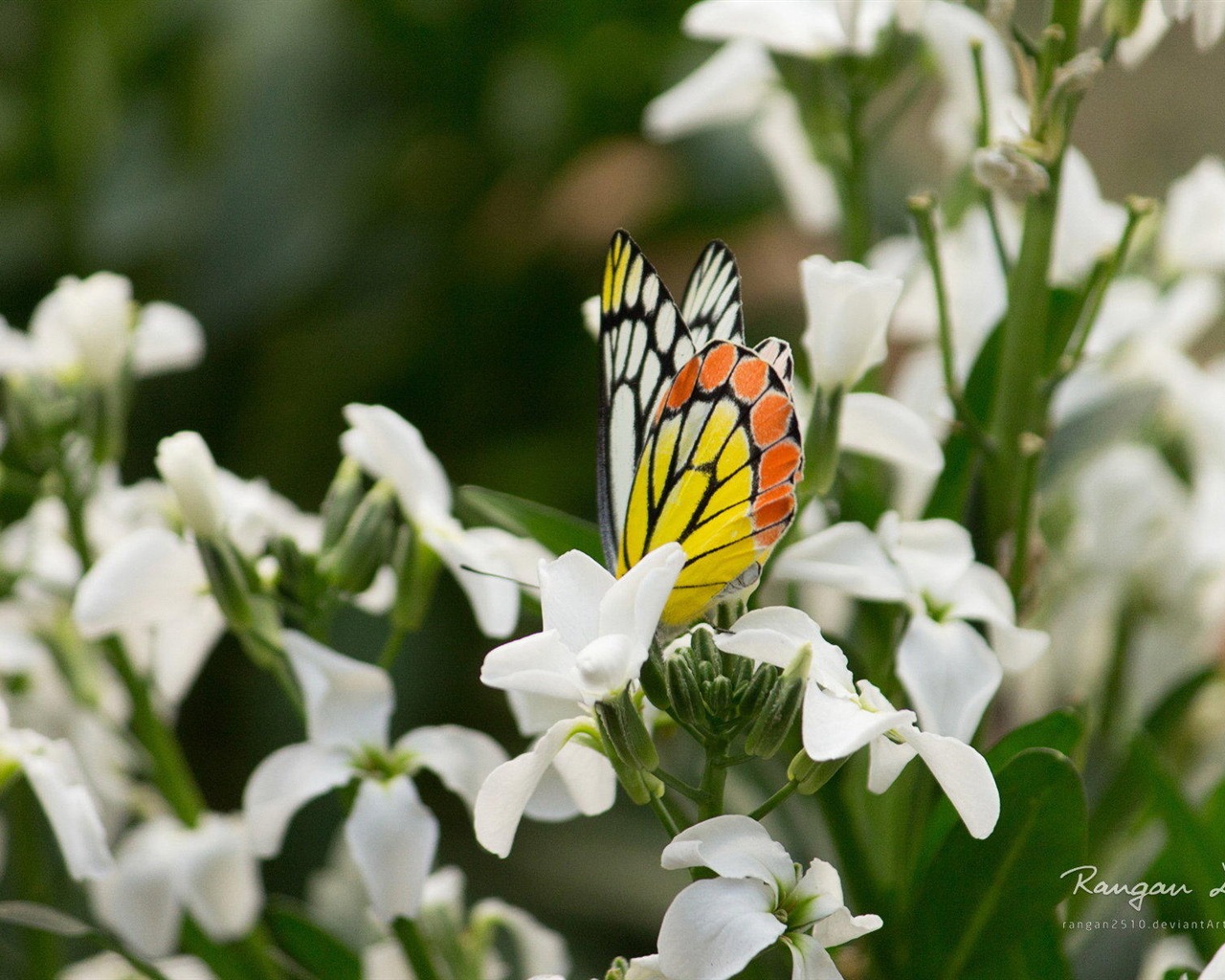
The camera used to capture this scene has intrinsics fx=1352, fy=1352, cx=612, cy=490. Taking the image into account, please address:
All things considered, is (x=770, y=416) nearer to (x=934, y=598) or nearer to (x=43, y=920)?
(x=934, y=598)

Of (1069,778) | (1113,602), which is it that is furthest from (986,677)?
(1113,602)

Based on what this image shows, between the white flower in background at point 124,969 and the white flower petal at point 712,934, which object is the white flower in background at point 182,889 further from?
the white flower petal at point 712,934

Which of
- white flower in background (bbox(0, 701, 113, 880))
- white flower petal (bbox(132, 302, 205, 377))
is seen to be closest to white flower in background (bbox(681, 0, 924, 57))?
white flower petal (bbox(132, 302, 205, 377))

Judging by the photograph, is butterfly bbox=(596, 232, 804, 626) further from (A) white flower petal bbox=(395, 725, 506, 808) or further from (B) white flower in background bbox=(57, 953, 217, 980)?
(B) white flower in background bbox=(57, 953, 217, 980)

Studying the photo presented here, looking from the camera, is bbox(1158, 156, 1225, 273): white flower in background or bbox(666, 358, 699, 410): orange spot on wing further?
bbox(1158, 156, 1225, 273): white flower in background

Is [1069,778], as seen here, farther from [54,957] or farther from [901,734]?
[54,957]

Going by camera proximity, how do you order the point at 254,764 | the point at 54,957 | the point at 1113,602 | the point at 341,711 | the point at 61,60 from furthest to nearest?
the point at 61,60
the point at 254,764
the point at 1113,602
the point at 54,957
the point at 341,711

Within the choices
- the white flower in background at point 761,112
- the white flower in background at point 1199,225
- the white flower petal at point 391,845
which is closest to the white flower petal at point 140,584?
the white flower petal at point 391,845
